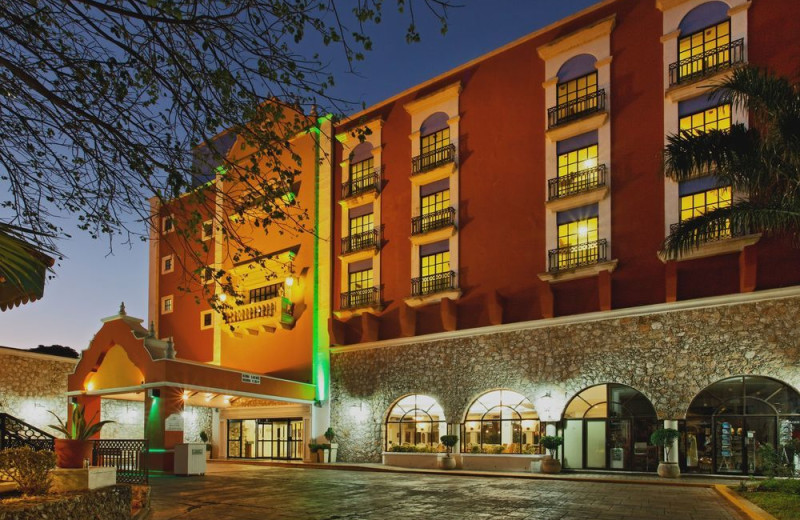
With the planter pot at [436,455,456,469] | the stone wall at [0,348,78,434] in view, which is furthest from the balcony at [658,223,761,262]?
the stone wall at [0,348,78,434]

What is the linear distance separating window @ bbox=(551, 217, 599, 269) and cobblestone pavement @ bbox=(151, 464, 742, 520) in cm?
752

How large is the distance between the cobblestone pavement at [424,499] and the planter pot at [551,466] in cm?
210

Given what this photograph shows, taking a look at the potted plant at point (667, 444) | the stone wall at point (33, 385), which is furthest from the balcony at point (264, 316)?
the potted plant at point (667, 444)

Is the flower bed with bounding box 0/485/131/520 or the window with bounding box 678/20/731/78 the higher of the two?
the window with bounding box 678/20/731/78

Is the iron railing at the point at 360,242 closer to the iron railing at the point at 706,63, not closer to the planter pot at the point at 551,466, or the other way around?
the planter pot at the point at 551,466

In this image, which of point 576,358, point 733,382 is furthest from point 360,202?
point 733,382

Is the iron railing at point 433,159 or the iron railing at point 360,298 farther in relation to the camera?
the iron railing at point 360,298

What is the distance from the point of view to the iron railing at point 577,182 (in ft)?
73.8

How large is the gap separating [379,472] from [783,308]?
14.4m

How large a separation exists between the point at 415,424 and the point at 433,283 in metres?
5.85

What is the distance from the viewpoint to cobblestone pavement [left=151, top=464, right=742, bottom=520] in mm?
11797

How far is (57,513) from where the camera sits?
7.32 metres

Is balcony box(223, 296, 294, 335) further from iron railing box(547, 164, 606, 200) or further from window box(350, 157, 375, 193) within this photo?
iron railing box(547, 164, 606, 200)

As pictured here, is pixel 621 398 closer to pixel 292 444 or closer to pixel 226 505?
pixel 226 505
